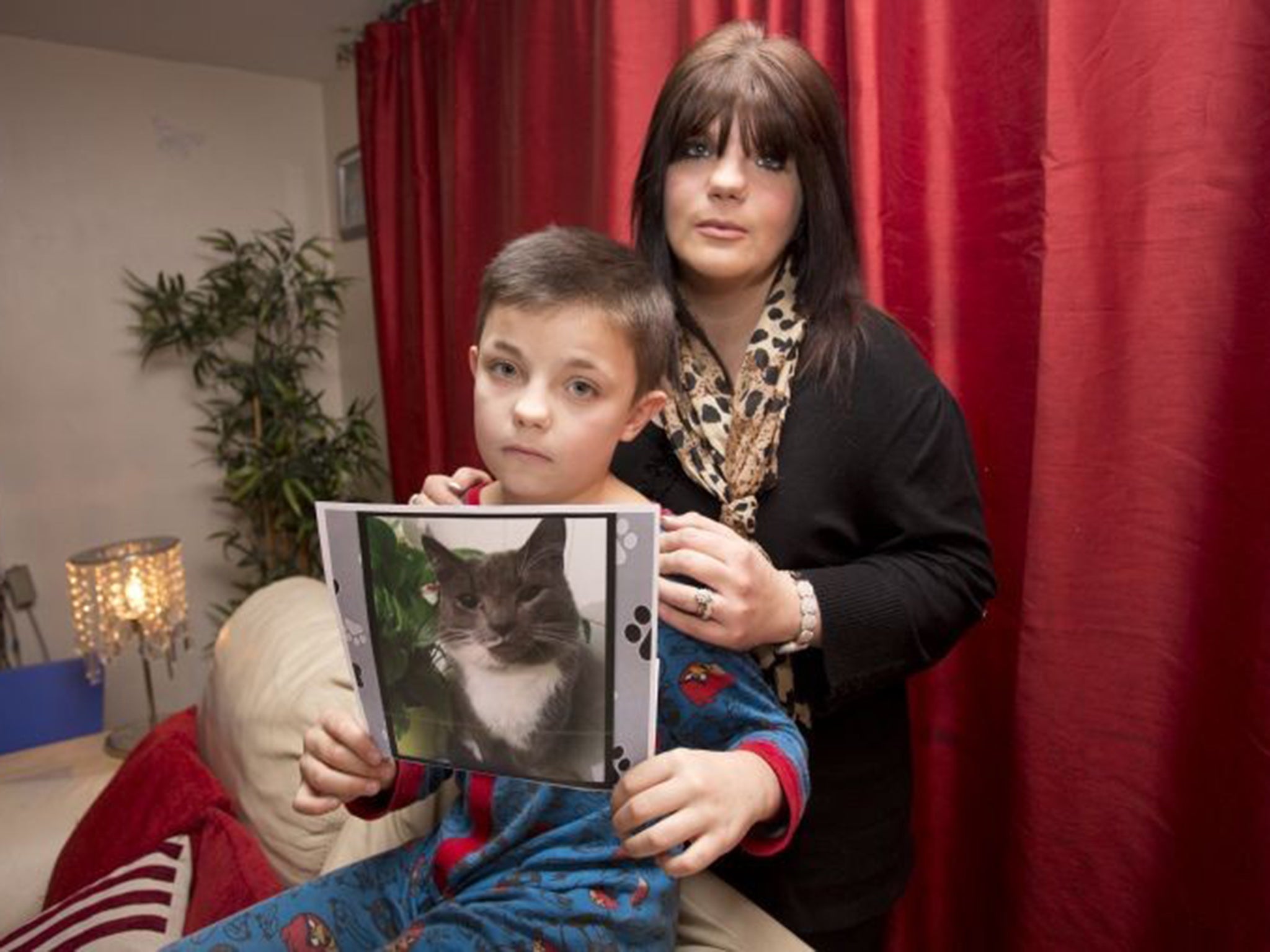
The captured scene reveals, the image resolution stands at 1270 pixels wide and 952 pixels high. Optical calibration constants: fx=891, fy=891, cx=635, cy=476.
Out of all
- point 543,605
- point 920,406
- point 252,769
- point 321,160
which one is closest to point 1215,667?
point 920,406

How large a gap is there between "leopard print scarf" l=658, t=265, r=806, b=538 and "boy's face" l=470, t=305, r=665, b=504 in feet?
A: 0.62

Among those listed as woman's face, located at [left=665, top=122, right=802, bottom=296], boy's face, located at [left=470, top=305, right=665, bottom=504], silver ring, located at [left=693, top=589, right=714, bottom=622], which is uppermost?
woman's face, located at [left=665, top=122, right=802, bottom=296]

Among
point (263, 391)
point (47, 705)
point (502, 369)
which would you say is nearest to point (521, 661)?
point (502, 369)

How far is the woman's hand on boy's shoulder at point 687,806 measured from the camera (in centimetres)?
60

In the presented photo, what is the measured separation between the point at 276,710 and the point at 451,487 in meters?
0.78

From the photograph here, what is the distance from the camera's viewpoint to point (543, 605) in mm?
621

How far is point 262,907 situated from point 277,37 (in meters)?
2.83

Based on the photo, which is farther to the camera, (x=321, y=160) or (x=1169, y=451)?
(x=321, y=160)

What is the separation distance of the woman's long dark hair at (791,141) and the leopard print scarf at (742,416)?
3 cm

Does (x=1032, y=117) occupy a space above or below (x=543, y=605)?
above

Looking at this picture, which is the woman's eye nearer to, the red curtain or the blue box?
the red curtain

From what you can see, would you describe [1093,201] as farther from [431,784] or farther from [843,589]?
[431,784]

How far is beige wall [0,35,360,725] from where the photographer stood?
2832mm

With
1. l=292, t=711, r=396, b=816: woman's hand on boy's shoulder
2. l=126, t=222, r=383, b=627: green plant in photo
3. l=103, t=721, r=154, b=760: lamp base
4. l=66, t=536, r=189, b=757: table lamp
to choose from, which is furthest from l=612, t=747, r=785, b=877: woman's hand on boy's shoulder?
l=126, t=222, r=383, b=627: green plant in photo
